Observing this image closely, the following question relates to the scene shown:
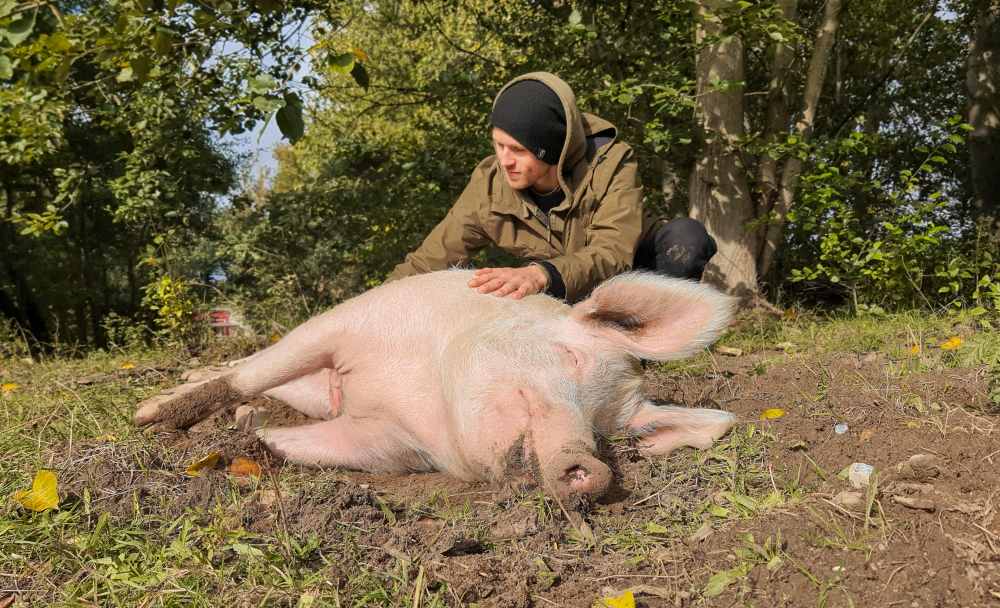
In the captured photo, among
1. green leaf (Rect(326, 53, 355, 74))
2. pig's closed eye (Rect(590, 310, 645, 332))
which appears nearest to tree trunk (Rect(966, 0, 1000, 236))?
pig's closed eye (Rect(590, 310, 645, 332))

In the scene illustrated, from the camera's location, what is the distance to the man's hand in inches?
104

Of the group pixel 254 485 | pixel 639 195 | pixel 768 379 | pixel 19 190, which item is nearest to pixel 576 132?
pixel 639 195

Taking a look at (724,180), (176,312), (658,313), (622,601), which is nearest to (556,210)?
(658,313)

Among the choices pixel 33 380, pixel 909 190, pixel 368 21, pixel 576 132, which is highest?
pixel 368 21

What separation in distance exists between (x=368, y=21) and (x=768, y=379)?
22.3ft

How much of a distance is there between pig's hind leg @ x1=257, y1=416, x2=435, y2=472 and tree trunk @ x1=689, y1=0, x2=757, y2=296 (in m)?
3.90

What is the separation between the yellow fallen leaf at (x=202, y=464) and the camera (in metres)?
2.36

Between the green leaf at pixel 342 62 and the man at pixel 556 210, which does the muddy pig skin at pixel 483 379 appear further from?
the green leaf at pixel 342 62

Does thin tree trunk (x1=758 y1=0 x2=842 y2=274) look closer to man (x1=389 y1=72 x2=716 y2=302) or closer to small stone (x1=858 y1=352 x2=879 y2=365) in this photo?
small stone (x1=858 y1=352 x2=879 y2=365)

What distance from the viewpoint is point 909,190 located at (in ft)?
17.1

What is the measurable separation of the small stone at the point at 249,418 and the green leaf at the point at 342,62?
138 cm

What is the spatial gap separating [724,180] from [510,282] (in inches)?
159

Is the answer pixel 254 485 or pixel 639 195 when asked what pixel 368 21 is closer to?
pixel 639 195

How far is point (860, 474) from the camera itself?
216 centimetres
